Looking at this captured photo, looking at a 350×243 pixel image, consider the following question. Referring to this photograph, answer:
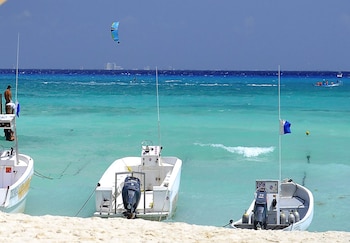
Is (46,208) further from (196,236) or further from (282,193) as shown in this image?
(196,236)

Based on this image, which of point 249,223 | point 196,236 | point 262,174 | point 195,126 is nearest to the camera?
point 196,236

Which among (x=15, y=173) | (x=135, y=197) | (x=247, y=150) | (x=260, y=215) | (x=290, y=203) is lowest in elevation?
(x=290, y=203)

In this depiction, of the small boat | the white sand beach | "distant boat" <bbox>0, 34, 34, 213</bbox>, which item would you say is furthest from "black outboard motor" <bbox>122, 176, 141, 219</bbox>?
the white sand beach

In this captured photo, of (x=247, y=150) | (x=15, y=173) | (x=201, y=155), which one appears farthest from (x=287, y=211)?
(x=247, y=150)

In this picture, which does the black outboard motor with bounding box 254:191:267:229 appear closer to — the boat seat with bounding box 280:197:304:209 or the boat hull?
the boat hull

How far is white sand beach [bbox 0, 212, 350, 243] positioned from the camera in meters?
6.89

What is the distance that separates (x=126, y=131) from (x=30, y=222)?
19.0m

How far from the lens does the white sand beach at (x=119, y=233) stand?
6895 mm

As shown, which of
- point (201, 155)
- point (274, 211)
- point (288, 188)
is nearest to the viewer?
point (274, 211)

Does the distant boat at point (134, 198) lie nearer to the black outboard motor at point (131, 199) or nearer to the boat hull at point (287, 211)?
the black outboard motor at point (131, 199)

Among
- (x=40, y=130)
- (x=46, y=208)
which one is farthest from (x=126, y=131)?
(x=46, y=208)

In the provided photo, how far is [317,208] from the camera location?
12914 mm

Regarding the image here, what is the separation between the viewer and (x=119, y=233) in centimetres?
732

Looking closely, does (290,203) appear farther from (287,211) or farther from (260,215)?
(260,215)
